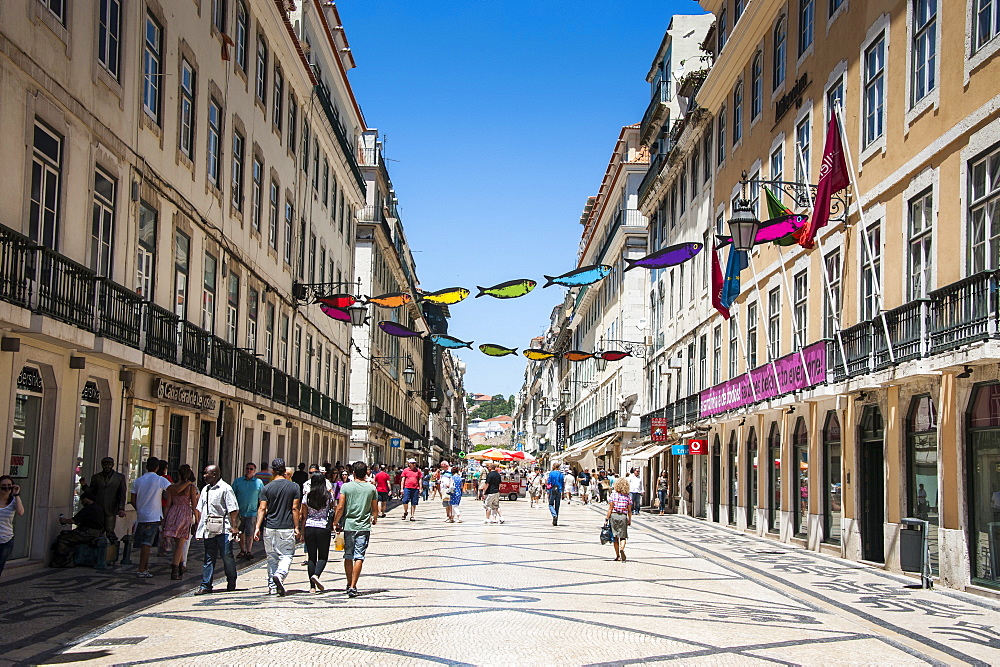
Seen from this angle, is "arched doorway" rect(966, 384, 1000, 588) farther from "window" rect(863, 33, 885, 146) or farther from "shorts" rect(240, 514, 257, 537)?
"shorts" rect(240, 514, 257, 537)

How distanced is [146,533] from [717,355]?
68.6 feet

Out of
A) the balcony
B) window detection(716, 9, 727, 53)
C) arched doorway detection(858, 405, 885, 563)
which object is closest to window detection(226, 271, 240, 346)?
arched doorway detection(858, 405, 885, 563)

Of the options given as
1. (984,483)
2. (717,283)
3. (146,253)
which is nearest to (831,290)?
(717,283)

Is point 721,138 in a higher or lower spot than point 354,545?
higher

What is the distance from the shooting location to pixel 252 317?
26797 mm

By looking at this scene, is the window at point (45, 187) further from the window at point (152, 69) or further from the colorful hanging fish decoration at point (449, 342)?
the colorful hanging fish decoration at point (449, 342)

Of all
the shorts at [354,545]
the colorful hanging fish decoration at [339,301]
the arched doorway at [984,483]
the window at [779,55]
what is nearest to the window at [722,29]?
the window at [779,55]

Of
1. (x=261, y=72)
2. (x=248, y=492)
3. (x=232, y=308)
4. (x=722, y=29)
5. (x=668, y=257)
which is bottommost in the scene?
(x=248, y=492)

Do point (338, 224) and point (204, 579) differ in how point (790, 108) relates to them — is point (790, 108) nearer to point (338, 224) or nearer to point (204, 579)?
point (204, 579)

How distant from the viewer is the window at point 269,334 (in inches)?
1117

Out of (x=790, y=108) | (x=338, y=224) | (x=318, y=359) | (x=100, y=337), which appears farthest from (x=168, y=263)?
(x=338, y=224)

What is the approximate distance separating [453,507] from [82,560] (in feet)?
51.9

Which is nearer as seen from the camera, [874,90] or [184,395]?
[874,90]

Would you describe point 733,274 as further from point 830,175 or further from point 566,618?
point 566,618
